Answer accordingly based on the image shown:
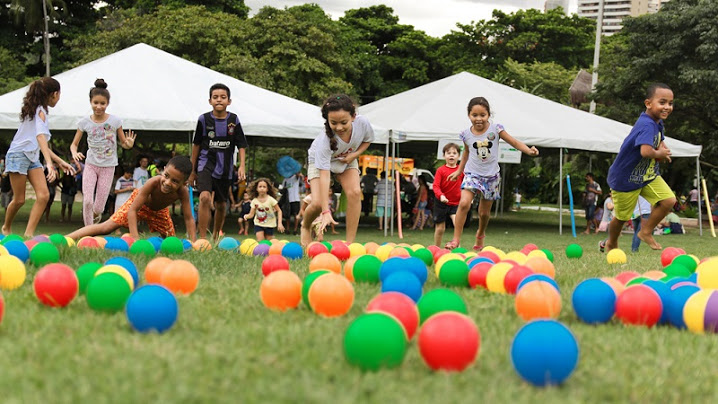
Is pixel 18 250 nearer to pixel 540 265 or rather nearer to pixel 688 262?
pixel 540 265

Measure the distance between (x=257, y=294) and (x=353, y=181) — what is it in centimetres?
358

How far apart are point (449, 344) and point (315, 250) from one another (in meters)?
3.77

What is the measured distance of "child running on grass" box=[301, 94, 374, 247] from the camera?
6.79 meters

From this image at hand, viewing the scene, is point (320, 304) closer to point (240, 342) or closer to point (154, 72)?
point (240, 342)

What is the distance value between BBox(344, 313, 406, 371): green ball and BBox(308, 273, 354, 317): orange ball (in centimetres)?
90

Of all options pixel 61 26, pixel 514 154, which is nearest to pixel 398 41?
pixel 61 26

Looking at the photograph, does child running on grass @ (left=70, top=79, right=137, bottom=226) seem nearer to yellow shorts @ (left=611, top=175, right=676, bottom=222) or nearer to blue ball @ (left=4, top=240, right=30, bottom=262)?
blue ball @ (left=4, top=240, right=30, bottom=262)

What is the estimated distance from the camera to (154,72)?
14391 mm

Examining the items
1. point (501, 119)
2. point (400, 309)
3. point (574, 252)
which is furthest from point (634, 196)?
point (501, 119)

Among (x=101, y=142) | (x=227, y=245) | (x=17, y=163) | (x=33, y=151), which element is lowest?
(x=227, y=245)

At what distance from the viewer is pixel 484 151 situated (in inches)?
324

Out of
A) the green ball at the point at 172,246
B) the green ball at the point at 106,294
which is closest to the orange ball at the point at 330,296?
the green ball at the point at 106,294

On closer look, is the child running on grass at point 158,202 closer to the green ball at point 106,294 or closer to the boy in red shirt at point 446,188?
the boy in red shirt at point 446,188

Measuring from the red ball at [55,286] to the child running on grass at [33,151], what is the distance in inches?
184
